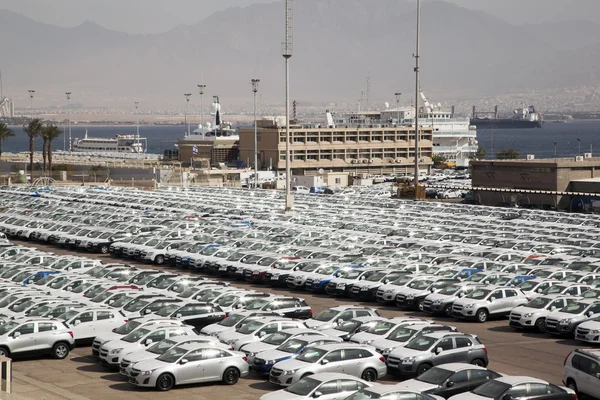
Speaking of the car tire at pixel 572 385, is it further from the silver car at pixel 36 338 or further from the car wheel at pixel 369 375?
the silver car at pixel 36 338

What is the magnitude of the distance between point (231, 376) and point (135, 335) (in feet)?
9.74

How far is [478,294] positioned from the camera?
27.2 metres

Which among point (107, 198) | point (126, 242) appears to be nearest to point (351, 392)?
point (126, 242)

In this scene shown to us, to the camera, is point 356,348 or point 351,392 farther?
point 356,348

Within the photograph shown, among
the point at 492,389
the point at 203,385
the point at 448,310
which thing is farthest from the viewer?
the point at 448,310

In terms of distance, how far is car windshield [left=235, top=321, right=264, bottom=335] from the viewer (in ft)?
72.5

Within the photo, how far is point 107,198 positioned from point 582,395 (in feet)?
167

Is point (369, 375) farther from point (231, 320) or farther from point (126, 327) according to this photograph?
point (126, 327)

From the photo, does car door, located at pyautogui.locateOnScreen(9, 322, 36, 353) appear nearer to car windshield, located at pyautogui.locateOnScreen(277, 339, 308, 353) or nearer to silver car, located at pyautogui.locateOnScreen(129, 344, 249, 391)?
silver car, located at pyautogui.locateOnScreen(129, 344, 249, 391)

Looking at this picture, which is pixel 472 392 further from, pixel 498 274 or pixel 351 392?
pixel 498 274

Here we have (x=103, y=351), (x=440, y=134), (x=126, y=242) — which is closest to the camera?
(x=103, y=351)

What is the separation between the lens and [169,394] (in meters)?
18.8

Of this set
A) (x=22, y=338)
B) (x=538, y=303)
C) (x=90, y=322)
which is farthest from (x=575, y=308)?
(x=22, y=338)

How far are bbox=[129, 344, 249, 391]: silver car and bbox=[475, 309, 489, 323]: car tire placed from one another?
9082 millimetres
